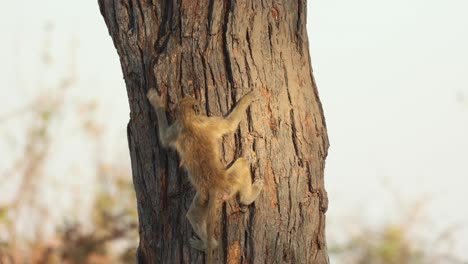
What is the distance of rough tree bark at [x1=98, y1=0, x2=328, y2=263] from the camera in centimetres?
498

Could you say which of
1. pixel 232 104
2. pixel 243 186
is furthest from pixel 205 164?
pixel 232 104

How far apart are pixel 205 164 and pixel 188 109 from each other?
0.44 m

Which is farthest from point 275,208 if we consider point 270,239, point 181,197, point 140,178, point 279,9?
point 279,9

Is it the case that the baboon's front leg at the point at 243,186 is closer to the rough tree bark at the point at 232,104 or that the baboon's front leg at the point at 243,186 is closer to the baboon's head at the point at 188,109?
the rough tree bark at the point at 232,104

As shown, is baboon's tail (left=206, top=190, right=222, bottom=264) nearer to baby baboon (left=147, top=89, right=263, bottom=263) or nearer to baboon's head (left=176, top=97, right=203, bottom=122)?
baby baboon (left=147, top=89, right=263, bottom=263)

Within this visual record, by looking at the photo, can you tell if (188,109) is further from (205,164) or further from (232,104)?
(205,164)

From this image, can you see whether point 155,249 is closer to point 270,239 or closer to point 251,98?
point 270,239

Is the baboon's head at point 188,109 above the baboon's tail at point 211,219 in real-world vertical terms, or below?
above

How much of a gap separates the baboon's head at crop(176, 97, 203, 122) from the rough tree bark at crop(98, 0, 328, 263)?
0.22 ft

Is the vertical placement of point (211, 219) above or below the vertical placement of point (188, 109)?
below

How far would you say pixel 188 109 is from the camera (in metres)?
4.95

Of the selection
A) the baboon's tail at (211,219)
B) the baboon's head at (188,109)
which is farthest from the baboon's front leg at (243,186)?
the baboon's head at (188,109)

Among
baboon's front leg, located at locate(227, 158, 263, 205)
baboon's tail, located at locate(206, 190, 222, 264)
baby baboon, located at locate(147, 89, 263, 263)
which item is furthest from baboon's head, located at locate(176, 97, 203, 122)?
baboon's tail, located at locate(206, 190, 222, 264)

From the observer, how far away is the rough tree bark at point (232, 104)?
498cm
